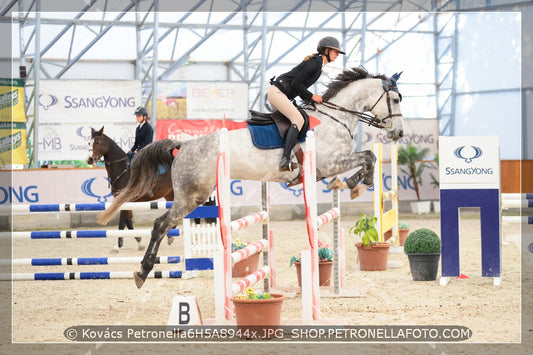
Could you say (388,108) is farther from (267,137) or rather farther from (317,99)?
(267,137)

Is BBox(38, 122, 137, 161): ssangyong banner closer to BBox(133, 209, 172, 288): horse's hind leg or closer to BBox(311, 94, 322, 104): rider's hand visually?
BBox(133, 209, 172, 288): horse's hind leg

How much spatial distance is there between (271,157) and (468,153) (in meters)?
2.15

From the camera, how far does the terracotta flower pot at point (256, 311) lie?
4129 millimetres

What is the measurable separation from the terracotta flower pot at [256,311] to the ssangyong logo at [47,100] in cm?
1314

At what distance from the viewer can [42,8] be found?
16953 mm

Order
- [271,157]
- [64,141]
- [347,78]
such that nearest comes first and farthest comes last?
[271,157] < [347,78] < [64,141]

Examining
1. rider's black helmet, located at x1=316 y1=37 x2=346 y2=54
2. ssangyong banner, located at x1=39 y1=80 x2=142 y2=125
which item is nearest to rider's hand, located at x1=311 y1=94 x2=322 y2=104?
rider's black helmet, located at x1=316 y1=37 x2=346 y2=54

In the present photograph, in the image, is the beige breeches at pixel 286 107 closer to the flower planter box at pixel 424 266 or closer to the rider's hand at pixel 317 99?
the rider's hand at pixel 317 99

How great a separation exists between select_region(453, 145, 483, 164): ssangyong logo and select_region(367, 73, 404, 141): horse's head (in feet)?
3.31

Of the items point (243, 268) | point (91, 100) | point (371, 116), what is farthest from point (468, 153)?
point (91, 100)

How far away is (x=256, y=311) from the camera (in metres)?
4.16

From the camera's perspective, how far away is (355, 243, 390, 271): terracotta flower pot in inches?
293

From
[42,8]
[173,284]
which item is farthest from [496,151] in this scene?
[42,8]

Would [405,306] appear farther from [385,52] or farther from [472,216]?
[385,52]
